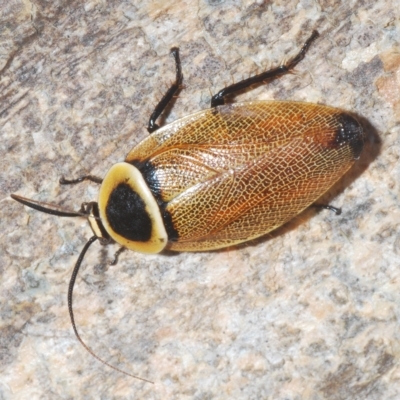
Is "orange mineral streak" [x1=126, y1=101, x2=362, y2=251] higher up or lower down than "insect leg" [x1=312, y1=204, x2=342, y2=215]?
higher up

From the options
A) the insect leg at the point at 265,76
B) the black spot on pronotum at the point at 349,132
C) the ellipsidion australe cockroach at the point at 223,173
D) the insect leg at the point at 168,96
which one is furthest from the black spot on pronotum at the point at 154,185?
the black spot on pronotum at the point at 349,132

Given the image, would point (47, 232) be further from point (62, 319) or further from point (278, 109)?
point (278, 109)

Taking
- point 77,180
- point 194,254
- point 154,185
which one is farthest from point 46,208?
point 194,254

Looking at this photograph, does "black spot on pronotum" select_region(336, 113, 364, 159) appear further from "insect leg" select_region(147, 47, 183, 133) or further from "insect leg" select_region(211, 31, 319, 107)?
"insect leg" select_region(147, 47, 183, 133)

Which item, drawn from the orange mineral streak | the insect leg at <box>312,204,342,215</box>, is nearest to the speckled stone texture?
the insect leg at <box>312,204,342,215</box>

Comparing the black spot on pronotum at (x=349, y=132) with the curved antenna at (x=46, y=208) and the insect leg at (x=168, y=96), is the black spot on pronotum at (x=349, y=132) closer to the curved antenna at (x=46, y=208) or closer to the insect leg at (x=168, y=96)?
the insect leg at (x=168, y=96)

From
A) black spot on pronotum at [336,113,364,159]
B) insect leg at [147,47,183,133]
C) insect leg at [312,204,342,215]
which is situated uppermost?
insect leg at [147,47,183,133]

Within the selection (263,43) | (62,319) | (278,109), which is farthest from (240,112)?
(62,319)
